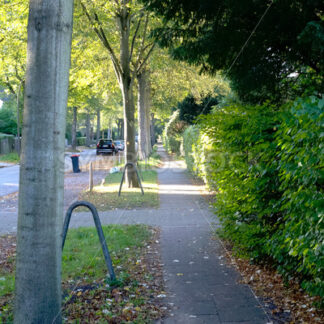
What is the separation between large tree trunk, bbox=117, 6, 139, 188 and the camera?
14.2 m

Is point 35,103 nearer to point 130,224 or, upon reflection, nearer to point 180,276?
point 180,276

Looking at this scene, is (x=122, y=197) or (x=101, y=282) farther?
(x=122, y=197)

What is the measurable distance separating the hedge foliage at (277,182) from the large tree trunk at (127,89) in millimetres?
8200

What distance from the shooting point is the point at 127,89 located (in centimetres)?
1455

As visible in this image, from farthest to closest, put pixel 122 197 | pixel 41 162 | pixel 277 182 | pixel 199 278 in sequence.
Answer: pixel 122 197 < pixel 199 278 < pixel 277 182 < pixel 41 162

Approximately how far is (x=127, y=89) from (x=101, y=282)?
10279 mm

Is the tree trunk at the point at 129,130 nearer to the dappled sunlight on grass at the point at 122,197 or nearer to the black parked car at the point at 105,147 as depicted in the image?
the dappled sunlight on grass at the point at 122,197

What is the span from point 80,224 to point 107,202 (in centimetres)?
284

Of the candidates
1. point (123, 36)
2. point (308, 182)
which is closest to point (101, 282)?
point (308, 182)

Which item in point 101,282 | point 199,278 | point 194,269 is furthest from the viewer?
point 194,269

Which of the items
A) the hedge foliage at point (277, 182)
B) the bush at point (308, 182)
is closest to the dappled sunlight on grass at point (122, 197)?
the hedge foliage at point (277, 182)

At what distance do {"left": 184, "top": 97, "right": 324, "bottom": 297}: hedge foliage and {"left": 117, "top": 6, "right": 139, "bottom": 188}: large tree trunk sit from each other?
8200 mm

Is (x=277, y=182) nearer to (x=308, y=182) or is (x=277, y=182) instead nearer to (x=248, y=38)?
(x=308, y=182)

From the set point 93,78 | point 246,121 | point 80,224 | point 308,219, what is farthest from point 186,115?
point 308,219
